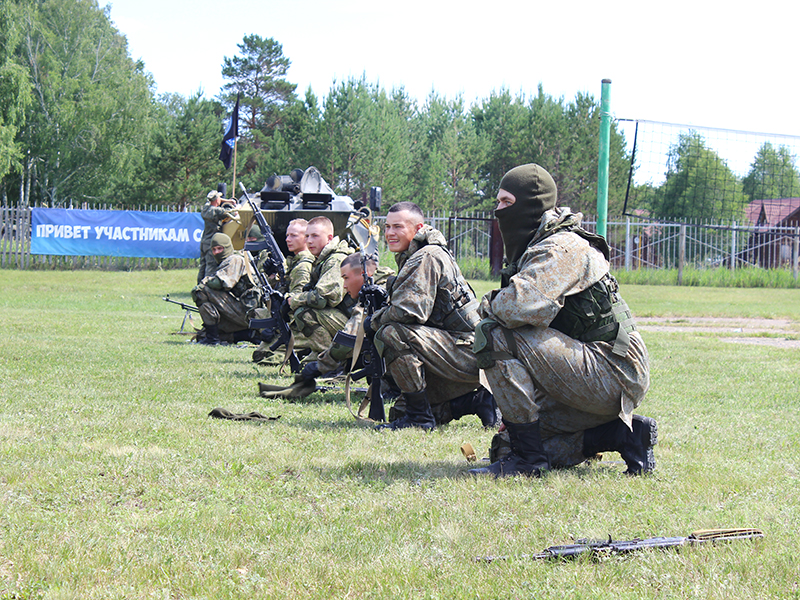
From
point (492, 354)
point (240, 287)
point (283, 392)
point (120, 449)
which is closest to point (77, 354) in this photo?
point (240, 287)

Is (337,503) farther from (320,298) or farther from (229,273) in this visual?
(229,273)

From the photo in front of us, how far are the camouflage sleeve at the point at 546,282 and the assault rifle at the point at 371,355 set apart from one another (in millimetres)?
1861

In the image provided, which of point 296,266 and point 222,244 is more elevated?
point 222,244

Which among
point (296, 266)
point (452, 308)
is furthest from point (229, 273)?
point (452, 308)

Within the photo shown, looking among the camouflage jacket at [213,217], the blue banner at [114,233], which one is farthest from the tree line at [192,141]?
the camouflage jacket at [213,217]

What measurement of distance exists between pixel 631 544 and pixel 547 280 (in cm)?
143

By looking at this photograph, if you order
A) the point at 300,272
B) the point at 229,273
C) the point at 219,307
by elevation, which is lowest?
the point at 219,307

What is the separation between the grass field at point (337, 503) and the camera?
9.68ft

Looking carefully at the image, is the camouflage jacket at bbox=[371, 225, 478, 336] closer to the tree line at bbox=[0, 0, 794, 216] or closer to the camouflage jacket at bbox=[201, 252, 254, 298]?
the camouflage jacket at bbox=[201, 252, 254, 298]

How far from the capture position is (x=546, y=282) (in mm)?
4156

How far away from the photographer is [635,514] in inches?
146

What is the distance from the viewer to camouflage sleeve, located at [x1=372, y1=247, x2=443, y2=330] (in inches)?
223

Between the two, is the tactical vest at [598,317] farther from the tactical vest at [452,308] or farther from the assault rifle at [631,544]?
the tactical vest at [452,308]

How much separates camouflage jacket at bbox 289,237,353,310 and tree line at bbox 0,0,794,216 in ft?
93.8
